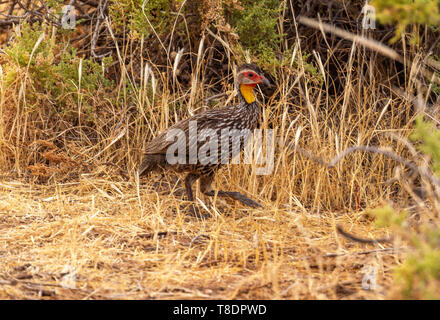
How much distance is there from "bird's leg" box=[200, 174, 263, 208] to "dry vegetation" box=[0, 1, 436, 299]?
13 cm

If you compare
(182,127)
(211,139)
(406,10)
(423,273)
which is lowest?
(423,273)

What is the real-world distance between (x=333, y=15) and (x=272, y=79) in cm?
110

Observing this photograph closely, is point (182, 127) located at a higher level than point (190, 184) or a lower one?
higher

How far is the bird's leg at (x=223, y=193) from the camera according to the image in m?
4.77

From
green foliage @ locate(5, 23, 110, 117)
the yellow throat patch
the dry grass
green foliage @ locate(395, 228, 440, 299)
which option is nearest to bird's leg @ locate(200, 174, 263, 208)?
the dry grass

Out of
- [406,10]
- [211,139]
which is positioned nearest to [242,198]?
[211,139]

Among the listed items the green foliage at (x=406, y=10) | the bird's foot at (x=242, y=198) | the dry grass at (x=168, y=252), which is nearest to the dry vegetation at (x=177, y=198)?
the dry grass at (x=168, y=252)

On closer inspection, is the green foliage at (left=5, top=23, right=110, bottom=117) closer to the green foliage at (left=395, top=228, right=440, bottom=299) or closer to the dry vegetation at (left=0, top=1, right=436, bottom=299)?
the dry vegetation at (left=0, top=1, right=436, bottom=299)

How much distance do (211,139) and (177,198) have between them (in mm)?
948

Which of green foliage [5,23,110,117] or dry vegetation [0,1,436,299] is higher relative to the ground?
green foliage [5,23,110,117]

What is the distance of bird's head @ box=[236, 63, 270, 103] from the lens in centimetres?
480

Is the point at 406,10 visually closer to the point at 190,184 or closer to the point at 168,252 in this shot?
the point at 168,252

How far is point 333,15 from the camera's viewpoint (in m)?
6.75

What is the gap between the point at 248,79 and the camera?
481 cm
